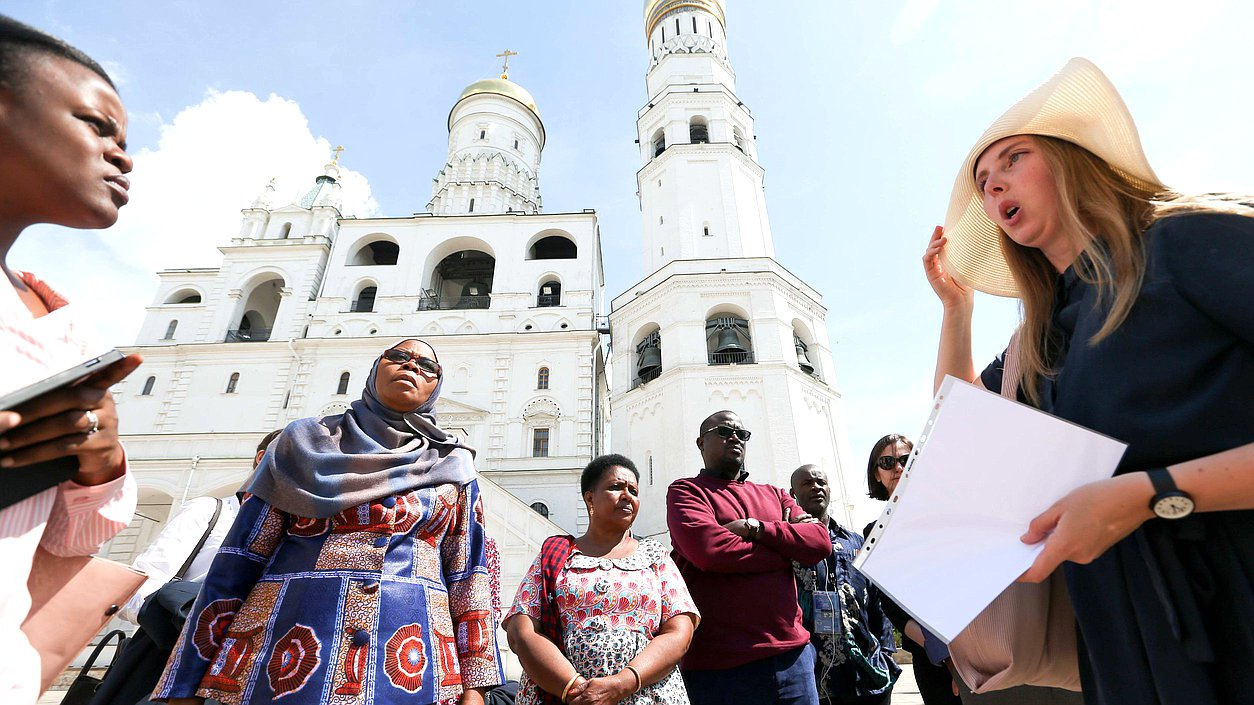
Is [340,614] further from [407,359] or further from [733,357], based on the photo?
[733,357]

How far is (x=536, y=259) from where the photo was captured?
25.3 meters

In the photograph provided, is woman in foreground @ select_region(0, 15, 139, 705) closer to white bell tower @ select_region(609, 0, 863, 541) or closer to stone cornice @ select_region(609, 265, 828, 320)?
white bell tower @ select_region(609, 0, 863, 541)

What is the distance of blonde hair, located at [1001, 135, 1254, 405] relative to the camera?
4.91ft

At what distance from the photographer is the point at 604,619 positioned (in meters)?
2.76

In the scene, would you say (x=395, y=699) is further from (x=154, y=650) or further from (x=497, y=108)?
(x=497, y=108)

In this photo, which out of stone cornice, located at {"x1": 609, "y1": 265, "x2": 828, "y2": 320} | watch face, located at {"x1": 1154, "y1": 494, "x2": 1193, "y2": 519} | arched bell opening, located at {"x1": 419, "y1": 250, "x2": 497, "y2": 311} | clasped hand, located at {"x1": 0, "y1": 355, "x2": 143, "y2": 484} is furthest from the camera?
arched bell opening, located at {"x1": 419, "y1": 250, "x2": 497, "y2": 311}

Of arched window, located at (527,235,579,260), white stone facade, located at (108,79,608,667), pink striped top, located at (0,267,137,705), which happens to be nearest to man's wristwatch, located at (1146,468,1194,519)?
pink striped top, located at (0,267,137,705)

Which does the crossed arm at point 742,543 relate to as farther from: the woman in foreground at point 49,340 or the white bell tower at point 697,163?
the white bell tower at point 697,163

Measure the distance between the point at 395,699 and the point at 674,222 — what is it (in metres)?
20.7

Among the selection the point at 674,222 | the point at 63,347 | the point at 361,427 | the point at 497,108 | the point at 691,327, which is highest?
the point at 497,108

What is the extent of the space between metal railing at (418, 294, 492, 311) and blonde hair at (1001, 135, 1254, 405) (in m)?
21.9

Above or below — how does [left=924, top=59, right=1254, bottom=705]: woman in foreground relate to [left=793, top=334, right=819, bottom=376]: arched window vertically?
below

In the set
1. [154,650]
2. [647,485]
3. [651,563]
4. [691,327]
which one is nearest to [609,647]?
[651,563]

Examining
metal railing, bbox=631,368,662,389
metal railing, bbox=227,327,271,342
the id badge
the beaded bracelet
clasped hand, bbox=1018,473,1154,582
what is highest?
metal railing, bbox=227,327,271,342
